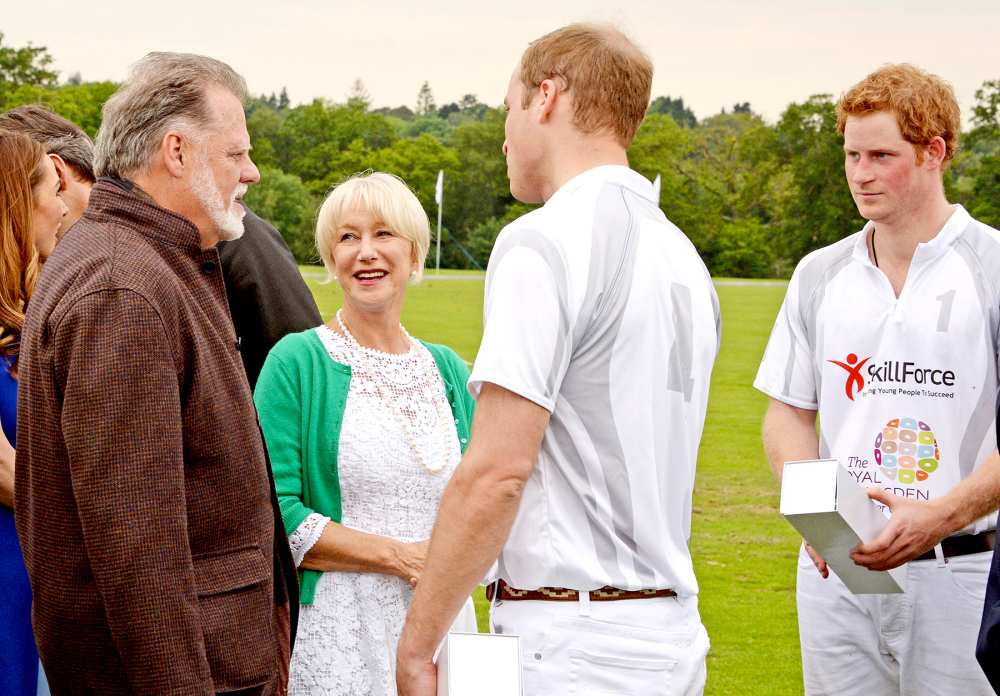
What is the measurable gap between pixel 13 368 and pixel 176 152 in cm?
103

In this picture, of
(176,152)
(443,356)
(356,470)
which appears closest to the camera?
(176,152)

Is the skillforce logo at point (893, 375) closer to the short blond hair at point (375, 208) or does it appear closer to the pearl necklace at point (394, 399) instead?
the pearl necklace at point (394, 399)

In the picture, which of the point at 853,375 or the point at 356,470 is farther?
the point at 853,375

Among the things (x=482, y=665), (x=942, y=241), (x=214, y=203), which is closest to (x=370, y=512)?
(x=214, y=203)

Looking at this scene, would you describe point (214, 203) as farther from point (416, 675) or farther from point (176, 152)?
point (416, 675)

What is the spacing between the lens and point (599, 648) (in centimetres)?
275

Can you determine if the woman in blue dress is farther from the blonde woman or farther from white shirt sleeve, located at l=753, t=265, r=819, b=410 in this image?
white shirt sleeve, located at l=753, t=265, r=819, b=410

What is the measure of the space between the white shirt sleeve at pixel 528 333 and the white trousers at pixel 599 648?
496 mm

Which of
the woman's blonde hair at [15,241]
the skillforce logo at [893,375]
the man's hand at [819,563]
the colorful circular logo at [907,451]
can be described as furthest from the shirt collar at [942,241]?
the woman's blonde hair at [15,241]

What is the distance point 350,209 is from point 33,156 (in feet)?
3.49

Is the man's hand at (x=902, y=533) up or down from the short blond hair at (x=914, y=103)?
down

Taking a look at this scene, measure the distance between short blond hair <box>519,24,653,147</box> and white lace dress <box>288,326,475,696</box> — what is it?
4.71 ft

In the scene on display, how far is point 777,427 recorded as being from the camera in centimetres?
445

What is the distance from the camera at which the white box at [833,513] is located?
10.3 feet
